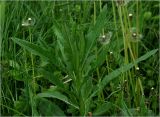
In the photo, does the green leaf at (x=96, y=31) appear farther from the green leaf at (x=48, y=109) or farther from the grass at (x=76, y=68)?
the green leaf at (x=48, y=109)

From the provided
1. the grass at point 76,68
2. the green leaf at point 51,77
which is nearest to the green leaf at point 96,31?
the grass at point 76,68

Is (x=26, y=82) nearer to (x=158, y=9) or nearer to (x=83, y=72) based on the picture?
(x=83, y=72)

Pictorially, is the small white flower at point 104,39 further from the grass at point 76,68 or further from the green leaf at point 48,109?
the green leaf at point 48,109

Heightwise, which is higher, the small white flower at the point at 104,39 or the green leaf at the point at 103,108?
the small white flower at the point at 104,39

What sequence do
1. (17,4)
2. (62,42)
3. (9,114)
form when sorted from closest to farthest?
(62,42) < (9,114) < (17,4)

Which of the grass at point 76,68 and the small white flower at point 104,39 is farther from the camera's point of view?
the small white flower at point 104,39

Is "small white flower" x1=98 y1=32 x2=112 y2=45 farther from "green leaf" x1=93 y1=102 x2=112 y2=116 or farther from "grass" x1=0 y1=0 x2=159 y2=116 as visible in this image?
"green leaf" x1=93 y1=102 x2=112 y2=116

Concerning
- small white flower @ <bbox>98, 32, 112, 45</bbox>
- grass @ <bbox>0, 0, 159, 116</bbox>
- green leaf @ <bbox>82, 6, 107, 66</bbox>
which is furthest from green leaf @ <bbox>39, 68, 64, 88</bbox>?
small white flower @ <bbox>98, 32, 112, 45</bbox>

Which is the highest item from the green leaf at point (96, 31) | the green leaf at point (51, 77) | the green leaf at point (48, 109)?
the green leaf at point (96, 31)

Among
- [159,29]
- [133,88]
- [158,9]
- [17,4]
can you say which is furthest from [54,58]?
[158,9]
